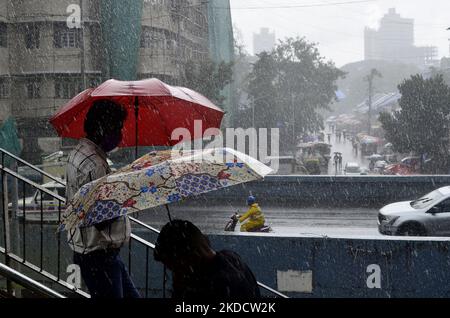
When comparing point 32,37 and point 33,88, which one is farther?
point 33,88

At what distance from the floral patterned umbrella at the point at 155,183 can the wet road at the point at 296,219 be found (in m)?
11.1

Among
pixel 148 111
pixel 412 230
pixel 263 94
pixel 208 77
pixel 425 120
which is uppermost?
pixel 208 77

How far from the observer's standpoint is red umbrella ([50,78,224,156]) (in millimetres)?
5059

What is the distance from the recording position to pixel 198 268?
3.20 metres

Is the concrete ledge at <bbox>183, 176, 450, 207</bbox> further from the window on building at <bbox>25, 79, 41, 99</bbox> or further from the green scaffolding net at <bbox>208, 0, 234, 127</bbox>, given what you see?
the green scaffolding net at <bbox>208, 0, 234, 127</bbox>

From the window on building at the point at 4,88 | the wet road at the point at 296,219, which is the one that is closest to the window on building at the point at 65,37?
the window on building at the point at 4,88

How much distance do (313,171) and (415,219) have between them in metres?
26.1

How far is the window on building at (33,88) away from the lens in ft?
115

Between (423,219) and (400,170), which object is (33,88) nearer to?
(400,170)

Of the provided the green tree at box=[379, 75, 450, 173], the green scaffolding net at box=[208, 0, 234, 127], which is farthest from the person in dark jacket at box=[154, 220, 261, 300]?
the green scaffolding net at box=[208, 0, 234, 127]

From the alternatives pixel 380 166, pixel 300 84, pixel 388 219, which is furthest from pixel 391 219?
pixel 300 84

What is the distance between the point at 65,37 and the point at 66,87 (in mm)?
2843

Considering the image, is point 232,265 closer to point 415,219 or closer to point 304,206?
point 415,219
